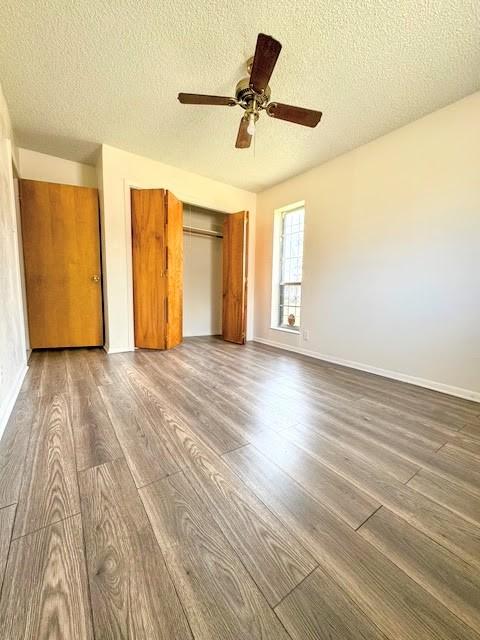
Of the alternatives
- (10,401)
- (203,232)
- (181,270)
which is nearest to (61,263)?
(181,270)

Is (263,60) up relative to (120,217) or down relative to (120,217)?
up

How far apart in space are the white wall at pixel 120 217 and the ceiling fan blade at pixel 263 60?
6.92 ft

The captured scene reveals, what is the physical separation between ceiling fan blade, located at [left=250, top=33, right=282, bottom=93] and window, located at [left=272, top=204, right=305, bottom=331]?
7.23ft

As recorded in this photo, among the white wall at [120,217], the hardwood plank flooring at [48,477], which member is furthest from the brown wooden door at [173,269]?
the hardwood plank flooring at [48,477]

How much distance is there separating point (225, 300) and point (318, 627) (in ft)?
12.9

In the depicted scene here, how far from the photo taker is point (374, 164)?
8.76 feet

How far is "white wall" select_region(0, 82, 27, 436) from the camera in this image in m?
1.66

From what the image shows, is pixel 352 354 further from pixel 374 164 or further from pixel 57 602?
pixel 57 602

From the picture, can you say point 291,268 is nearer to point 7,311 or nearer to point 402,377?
point 402,377

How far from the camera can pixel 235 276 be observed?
4.14 m

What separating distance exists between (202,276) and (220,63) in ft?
10.2

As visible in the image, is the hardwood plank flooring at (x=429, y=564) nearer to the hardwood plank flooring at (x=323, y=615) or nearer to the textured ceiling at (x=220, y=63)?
the hardwood plank flooring at (x=323, y=615)

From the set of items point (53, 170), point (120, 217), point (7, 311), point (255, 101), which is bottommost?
point (7, 311)

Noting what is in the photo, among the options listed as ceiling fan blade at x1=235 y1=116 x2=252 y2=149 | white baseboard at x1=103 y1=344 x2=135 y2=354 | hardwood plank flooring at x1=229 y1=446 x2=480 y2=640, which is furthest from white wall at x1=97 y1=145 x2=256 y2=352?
hardwood plank flooring at x1=229 y1=446 x2=480 y2=640
